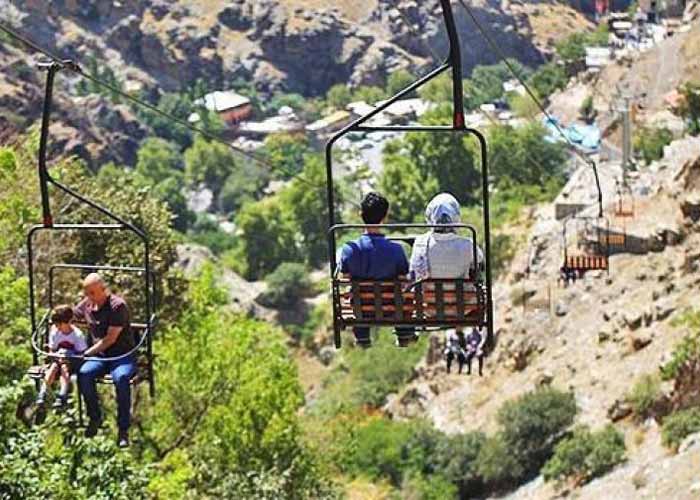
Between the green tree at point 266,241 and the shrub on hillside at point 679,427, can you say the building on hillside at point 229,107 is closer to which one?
the green tree at point 266,241

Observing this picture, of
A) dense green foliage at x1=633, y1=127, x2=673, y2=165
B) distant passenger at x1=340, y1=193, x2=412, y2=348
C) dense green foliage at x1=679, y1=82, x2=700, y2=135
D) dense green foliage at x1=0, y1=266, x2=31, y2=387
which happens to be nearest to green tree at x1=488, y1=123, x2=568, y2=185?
dense green foliage at x1=633, y1=127, x2=673, y2=165

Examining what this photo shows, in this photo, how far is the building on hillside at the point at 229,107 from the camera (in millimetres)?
128875

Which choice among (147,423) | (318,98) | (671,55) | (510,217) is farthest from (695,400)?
(318,98)

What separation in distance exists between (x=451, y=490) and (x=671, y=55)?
5875cm

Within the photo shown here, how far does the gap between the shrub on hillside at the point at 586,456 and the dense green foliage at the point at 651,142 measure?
31192 mm

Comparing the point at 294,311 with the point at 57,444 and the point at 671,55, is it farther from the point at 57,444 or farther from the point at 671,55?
the point at 57,444

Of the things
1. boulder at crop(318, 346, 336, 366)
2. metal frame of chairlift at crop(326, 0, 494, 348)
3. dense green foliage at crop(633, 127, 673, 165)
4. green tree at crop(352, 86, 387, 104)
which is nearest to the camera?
metal frame of chairlift at crop(326, 0, 494, 348)

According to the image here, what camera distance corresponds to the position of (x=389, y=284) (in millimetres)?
9094

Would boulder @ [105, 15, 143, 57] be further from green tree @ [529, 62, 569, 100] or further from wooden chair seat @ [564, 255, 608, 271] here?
wooden chair seat @ [564, 255, 608, 271]

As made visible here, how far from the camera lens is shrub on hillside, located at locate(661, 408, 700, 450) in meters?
25.1

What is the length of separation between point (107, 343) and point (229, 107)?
120509 mm

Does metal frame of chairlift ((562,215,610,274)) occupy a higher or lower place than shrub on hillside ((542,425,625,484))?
higher

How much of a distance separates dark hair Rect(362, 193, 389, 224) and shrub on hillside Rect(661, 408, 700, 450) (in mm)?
16959

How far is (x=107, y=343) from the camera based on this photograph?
33.1 ft
